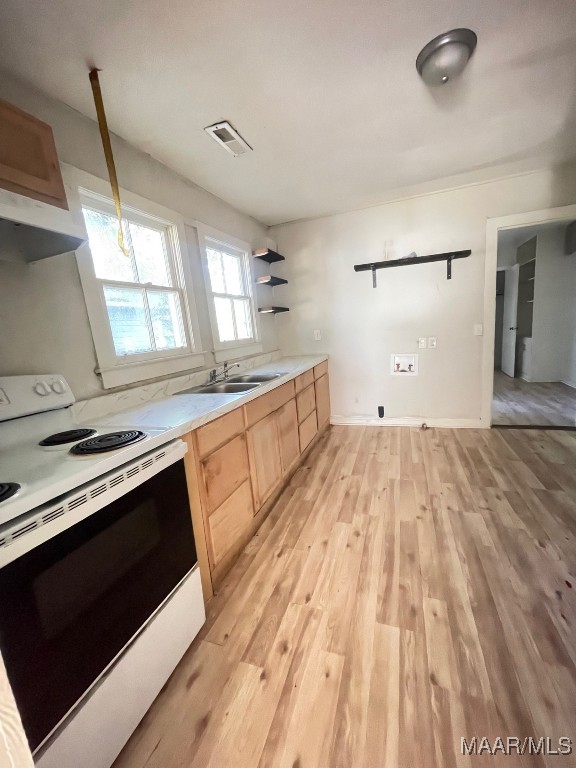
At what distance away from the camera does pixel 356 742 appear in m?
0.90

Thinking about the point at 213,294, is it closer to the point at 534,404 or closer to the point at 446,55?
the point at 446,55

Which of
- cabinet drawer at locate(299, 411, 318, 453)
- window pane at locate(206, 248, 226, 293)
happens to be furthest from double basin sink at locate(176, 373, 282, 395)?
window pane at locate(206, 248, 226, 293)

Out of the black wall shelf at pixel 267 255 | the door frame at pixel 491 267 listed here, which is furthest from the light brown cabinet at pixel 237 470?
the door frame at pixel 491 267

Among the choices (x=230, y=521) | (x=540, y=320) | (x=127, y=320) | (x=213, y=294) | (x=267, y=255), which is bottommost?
(x=230, y=521)

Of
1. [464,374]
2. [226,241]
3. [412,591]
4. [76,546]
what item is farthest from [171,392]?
[464,374]

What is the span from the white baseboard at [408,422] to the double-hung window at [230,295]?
156 cm

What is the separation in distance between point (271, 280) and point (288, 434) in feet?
6.20

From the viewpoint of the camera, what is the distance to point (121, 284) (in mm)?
1772

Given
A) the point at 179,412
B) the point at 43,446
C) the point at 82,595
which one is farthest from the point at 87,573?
the point at 179,412

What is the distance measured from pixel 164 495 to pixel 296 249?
10.8 feet

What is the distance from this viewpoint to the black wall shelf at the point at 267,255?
319 cm

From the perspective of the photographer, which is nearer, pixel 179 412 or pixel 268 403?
pixel 179 412

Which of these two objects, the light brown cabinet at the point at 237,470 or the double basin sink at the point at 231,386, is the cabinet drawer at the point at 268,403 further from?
the double basin sink at the point at 231,386

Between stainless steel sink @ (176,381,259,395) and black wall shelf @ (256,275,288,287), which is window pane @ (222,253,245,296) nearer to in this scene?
black wall shelf @ (256,275,288,287)
